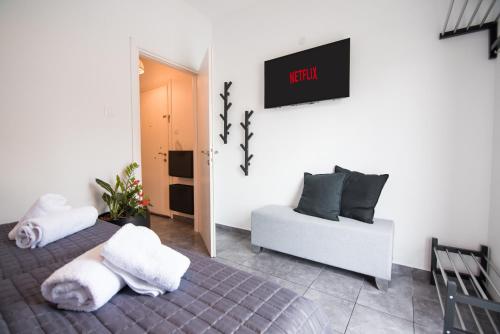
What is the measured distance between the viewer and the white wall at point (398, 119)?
170 cm

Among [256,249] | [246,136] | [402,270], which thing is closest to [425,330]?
[402,270]

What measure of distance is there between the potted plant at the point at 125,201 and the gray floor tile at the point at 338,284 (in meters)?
1.71

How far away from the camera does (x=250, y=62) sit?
2.79m

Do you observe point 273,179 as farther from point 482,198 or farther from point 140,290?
point 140,290

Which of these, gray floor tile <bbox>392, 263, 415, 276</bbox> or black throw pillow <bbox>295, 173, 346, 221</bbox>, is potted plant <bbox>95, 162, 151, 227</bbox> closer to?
black throw pillow <bbox>295, 173, 346, 221</bbox>

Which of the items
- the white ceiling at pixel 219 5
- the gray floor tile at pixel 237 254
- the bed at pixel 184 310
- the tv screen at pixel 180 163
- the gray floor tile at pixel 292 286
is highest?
the white ceiling at pixel 219 5

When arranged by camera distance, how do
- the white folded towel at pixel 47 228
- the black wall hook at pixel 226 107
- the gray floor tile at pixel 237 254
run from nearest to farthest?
the white folded towel at pixel 47 228 → the gray floor tile at pixel 237 254 → the black wall hook at pixel 226 107

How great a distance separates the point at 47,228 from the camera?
1163mm

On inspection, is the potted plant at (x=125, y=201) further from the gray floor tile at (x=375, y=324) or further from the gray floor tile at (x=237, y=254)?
the gray floor tile at (x=375, y=324)

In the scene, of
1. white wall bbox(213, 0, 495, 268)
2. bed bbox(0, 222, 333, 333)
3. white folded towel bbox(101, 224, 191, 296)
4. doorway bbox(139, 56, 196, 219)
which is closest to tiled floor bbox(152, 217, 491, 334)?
white wall bbox(213, 0, 495, 268)

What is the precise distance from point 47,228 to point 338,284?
199cm

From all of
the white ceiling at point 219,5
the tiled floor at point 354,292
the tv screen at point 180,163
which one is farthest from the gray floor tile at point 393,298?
the white ceiling at point 219,5

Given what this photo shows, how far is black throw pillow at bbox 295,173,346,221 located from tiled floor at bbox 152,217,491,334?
1.66 ft

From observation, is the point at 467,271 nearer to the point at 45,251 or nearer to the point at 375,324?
the point at 375,324
